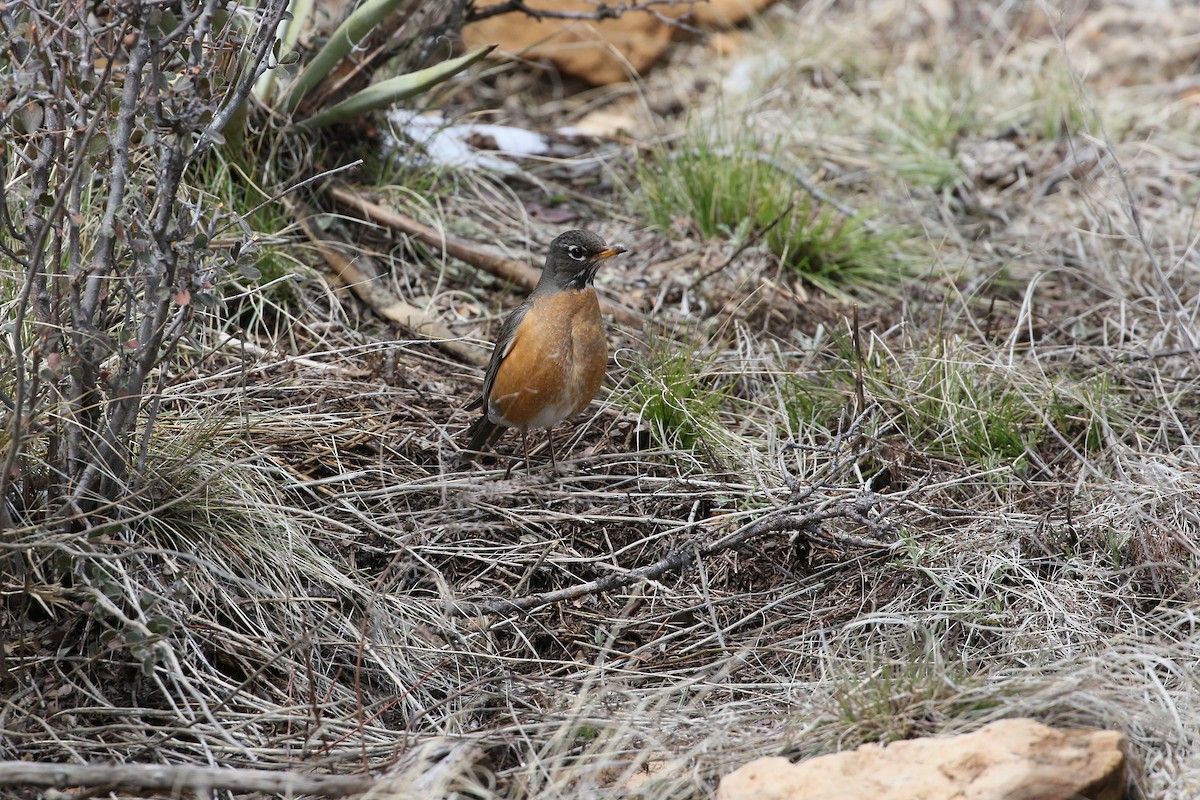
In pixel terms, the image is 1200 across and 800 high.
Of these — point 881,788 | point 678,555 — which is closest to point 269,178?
point 678,555

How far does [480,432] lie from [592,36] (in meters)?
3.88

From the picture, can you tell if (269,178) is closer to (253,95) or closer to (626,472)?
(253,95)

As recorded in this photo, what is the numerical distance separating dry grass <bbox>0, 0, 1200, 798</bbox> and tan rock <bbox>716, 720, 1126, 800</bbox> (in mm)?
190

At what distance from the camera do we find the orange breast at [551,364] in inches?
169

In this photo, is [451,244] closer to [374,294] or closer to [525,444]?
[374,294]

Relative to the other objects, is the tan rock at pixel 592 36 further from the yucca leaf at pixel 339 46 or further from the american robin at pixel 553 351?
the american robin at pixel 553 351

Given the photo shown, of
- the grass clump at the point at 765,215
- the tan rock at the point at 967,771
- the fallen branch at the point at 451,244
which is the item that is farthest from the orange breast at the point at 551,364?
the tan rock at the point at 967,771

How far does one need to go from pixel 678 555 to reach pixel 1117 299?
2.72 m

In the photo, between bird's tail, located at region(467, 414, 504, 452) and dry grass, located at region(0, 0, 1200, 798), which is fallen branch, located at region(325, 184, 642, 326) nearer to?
dry grass, located at region(0, 0, 1200, 798)

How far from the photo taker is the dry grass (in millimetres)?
3037

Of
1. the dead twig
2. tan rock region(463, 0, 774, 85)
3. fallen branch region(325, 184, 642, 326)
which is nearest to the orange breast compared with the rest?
the dead twig

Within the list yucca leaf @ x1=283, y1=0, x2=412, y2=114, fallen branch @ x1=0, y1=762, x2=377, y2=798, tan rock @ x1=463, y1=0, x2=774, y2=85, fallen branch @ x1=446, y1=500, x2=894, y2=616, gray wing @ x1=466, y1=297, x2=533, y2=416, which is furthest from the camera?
tan rock @ x1=463, y1=0, x2=774, y2=85

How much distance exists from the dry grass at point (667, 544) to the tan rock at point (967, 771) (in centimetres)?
19

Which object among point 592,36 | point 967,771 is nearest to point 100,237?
point 967,771
